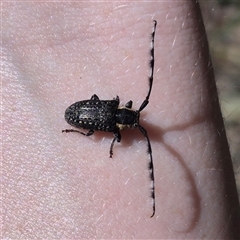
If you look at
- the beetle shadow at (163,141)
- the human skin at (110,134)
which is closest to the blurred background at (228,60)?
the human skin at (110,134)

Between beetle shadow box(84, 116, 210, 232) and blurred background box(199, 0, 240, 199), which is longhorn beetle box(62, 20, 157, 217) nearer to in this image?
beetle shadow box(84, 116, 210, 232)

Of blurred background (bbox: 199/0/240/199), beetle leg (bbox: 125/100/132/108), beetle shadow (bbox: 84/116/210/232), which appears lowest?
blurred background (bbox: 199/0/240/199)

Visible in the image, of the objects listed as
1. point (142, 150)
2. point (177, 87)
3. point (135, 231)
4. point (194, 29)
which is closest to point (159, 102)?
point (177, 87)

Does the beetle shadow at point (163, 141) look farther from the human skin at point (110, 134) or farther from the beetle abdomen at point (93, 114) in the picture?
the beetle abdomen at point (93, 114)

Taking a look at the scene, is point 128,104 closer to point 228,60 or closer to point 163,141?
point 163,141

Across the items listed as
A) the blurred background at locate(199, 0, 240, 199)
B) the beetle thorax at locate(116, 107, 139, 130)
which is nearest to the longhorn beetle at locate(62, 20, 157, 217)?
the beetle thorax at locate(116, 107, 139, 130)

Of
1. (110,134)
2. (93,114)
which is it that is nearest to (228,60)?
(93,114)

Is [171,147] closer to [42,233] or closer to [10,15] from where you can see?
[42,233]
